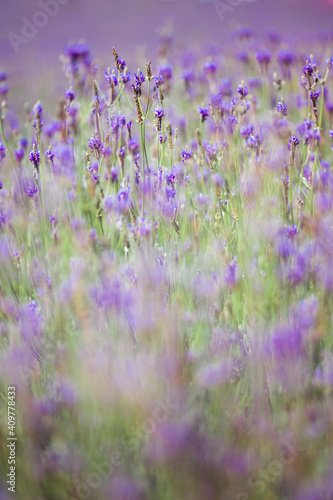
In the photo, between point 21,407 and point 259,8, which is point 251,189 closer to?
point 21,407

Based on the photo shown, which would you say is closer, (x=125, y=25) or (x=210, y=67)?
(x=210, y=67)

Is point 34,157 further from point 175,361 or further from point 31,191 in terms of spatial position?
point 175,361

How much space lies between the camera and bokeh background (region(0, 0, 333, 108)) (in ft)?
13.0

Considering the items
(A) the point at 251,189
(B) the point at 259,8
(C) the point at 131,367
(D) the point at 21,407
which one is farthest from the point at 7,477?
(B) the point at 259,8

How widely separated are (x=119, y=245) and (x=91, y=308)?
65 cm

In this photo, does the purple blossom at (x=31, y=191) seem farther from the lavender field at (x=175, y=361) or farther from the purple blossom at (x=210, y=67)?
the purple blossom at (x=210, y=67)

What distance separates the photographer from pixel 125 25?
4.82 m

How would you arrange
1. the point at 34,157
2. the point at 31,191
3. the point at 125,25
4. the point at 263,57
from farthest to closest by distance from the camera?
the point at 125,25, the point at 263,57, the point at 31,191, the point at 34,157

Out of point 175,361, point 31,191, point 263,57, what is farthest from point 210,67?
point 175,361

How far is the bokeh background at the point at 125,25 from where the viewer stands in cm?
397

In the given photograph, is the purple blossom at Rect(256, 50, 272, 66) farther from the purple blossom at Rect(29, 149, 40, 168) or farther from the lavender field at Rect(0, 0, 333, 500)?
the purple blossom at Rect(29, 149, 40, 168)

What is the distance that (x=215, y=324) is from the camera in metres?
1.42

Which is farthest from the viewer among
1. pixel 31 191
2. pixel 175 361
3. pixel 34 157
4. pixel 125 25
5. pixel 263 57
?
pixel 125 25

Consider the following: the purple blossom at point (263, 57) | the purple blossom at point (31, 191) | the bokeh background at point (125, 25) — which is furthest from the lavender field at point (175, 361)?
the bokeh background at point (125, 25)
